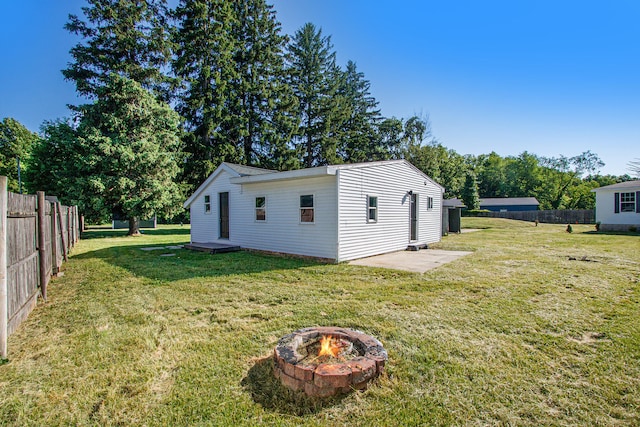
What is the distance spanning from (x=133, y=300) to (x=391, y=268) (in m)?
5.59

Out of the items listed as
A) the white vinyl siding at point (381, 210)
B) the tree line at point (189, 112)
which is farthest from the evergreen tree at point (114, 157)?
the white vinyl siding at point (381, 210)

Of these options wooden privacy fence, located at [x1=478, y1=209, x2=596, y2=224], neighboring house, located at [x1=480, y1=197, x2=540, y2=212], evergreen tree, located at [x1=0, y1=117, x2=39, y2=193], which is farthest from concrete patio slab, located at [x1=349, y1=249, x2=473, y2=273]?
neighboring house, located at [x1=480, y1=197, x2=540, y2=212]

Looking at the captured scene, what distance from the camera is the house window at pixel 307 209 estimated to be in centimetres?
916

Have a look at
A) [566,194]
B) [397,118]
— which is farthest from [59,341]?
[566,194]

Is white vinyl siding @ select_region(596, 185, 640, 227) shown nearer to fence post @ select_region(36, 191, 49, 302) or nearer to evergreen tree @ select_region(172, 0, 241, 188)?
evergreen tree @ select_region(172, 0, 241, 188)

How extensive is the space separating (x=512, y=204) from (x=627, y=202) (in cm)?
2842

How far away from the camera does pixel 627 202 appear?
19.1m

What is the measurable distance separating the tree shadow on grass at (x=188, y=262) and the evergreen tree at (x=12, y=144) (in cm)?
3206

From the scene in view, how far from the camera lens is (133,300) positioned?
5.21 m

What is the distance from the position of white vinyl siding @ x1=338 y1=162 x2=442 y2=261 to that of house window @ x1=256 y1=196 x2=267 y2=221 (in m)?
3.20

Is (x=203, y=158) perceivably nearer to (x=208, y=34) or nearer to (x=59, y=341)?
(x=208, y=34)

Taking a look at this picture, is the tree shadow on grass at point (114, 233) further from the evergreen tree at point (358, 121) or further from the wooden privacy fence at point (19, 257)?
the evergreen tree at point (358, 121)

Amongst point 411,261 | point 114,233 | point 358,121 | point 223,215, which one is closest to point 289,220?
point 411,261

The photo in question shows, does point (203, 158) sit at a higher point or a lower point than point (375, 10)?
lower
